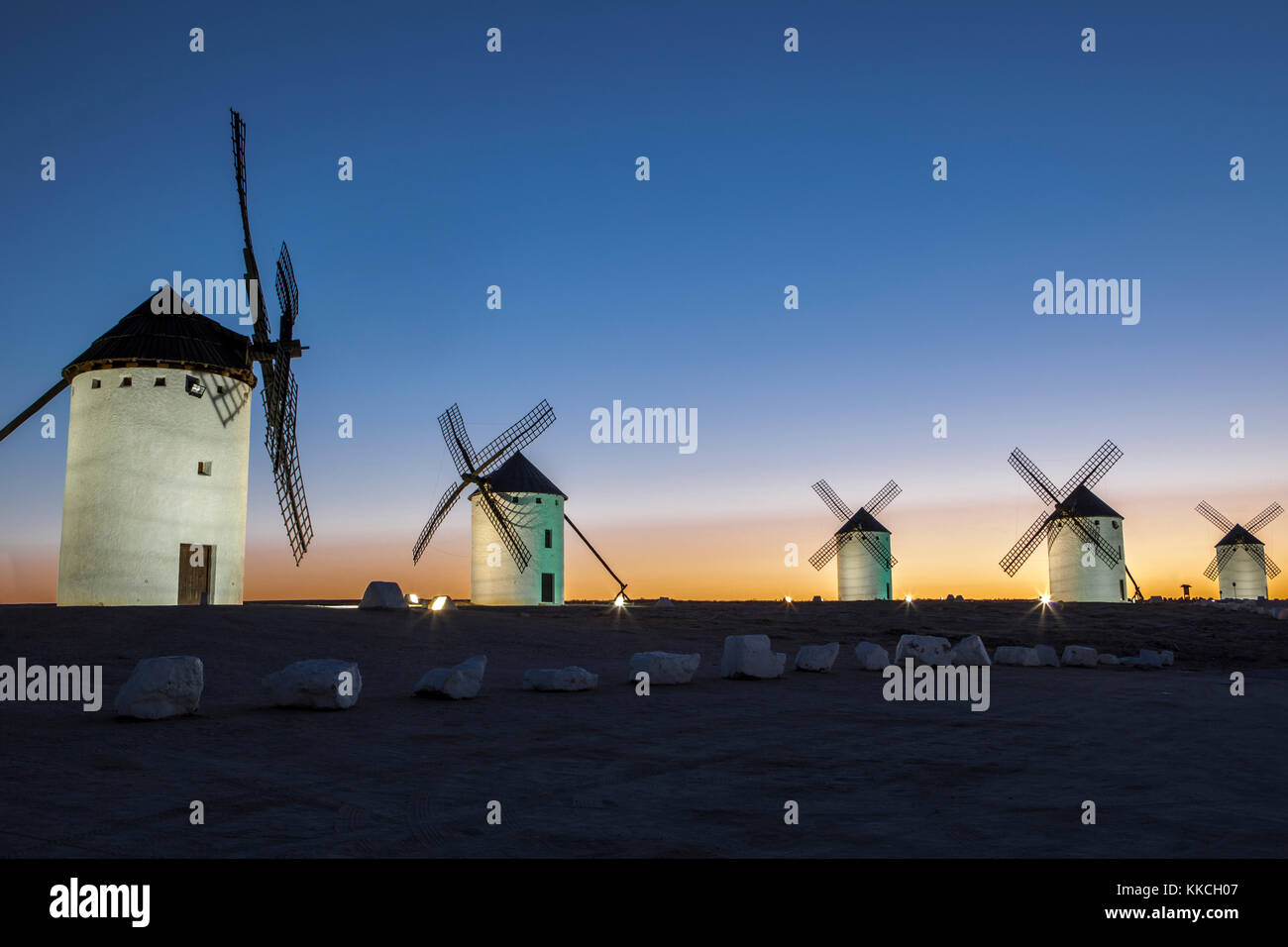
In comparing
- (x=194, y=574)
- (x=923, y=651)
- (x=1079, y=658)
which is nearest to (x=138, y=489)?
(x=194, y=574)

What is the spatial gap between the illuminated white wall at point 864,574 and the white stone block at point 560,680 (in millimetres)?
47663

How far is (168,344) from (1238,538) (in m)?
72.8

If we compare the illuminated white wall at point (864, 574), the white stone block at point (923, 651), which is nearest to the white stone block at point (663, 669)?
the white stone block at point (923, 651)

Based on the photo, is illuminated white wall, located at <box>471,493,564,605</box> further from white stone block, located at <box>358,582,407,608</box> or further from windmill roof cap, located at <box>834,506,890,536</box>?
windmill roof cap, located at <box>834,506,890,536</box>

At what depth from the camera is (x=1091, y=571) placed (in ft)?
155

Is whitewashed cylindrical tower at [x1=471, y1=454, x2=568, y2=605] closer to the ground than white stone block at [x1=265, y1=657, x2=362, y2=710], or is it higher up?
higher up

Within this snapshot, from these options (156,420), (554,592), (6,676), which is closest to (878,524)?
(554,592)

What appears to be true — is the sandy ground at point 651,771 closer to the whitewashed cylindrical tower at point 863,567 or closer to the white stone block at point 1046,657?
the white stone block at point 1046,657

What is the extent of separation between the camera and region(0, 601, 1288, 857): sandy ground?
428cm

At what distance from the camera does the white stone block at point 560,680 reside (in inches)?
431

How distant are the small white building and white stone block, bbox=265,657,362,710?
2848 inches

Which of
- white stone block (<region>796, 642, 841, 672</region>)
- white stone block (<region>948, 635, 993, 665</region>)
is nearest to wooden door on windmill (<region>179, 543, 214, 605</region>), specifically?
white stone block (<region>796, 642, 841, 672</region>)

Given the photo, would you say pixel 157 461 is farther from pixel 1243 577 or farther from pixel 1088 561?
pixel 1243 577
